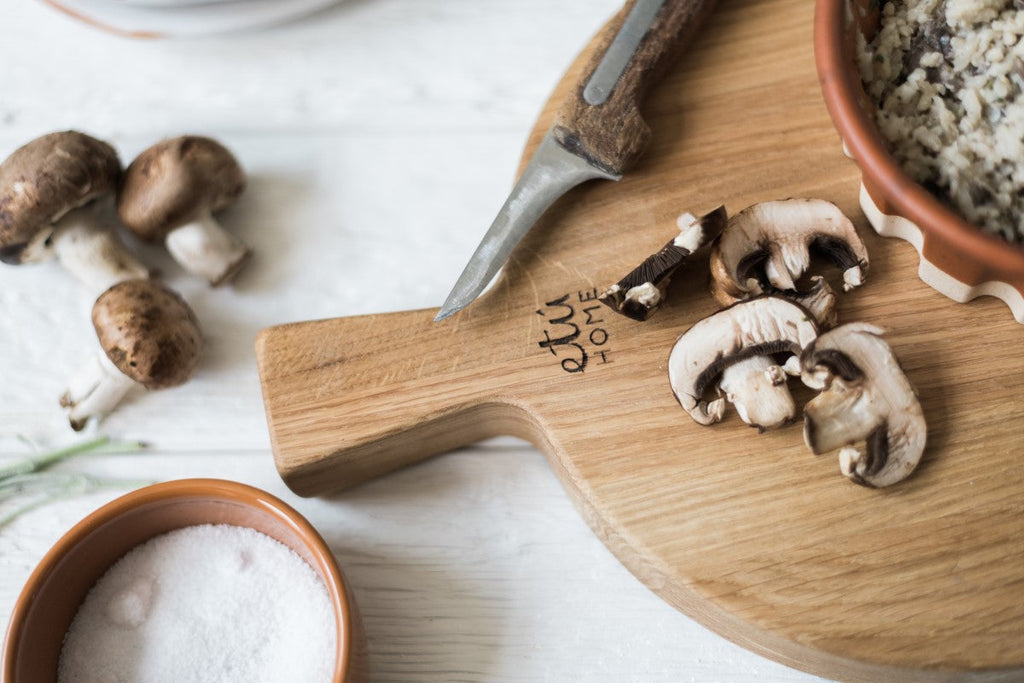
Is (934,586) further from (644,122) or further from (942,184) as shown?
(644,122)

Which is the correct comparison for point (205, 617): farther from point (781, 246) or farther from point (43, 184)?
point (781, 246)

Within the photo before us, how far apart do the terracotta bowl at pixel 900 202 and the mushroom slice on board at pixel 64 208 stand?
110 centimetres

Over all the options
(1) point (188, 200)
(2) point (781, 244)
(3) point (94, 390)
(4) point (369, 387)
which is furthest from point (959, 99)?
(3) point (94, 390)

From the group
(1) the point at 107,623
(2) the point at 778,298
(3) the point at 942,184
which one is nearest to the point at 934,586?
(2) the point at 778,298

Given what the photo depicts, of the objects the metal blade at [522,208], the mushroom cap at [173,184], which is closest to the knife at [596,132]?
the metal blade at [522,208]

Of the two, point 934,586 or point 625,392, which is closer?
point 934,586

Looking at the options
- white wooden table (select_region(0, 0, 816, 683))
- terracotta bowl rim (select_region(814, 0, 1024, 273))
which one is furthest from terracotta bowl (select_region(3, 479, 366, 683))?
terracotta bowl rim (select_region(814, 0, 1024, 273))

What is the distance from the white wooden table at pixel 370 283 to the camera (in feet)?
4.51

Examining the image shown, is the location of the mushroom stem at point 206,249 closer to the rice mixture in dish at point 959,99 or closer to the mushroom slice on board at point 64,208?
the mushroom slice on board at point 64,208

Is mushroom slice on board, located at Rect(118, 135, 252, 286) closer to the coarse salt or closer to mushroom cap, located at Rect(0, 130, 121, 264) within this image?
mushroom cap, located at Rect(0, 130, 121, 264)

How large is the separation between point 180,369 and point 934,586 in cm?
110

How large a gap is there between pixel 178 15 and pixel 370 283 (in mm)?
623

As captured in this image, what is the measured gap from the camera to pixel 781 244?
4.20ft

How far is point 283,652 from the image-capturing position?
1250 mm
